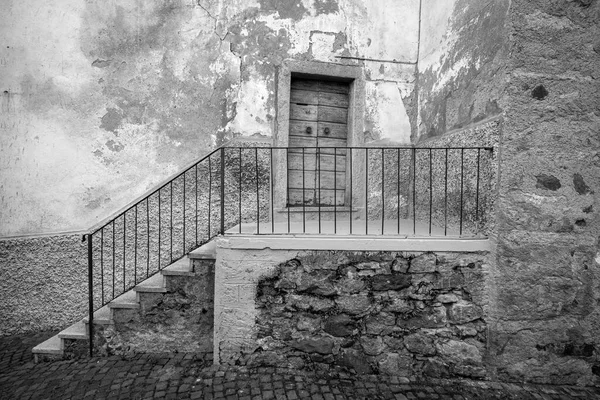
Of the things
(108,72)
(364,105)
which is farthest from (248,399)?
(108,72)

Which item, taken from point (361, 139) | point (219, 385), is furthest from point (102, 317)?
point (361, 139)

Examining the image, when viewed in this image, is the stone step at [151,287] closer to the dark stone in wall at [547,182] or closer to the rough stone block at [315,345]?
the rough stone block at [315,345]

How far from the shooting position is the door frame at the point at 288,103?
4.36 m

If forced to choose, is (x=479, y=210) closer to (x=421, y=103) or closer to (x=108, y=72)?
(x=421, y=103)

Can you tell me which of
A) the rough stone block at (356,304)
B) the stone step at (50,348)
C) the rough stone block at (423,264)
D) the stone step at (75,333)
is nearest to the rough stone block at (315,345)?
the rough stone block at (356,304)

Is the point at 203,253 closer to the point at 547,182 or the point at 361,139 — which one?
the point at 361,139

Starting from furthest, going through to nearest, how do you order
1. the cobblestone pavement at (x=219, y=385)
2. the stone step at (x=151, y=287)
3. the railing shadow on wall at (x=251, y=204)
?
the railing shadow on wall at (x=251, y=204), the stone step at (x=151, y=287), the cobblestone pavement at (x=219, y=385)

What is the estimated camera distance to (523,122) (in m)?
2.88

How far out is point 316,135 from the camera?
4695mm

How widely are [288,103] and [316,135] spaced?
61 centimetres

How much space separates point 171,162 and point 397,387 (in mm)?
3512

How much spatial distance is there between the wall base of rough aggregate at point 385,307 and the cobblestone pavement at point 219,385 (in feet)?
0.52

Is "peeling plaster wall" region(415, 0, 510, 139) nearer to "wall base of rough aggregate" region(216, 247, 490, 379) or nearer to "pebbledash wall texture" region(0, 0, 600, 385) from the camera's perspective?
"pebbledash wall texture" region(0, 0, 600, 385)

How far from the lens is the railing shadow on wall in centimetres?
394
